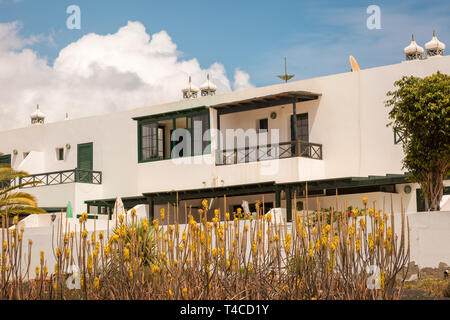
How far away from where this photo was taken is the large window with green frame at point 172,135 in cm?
2202

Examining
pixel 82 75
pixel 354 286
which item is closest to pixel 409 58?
pixel 82 75

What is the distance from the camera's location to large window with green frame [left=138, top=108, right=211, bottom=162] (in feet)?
72.2

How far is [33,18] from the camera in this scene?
1168 cm

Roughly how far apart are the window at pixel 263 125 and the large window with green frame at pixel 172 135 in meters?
1.74

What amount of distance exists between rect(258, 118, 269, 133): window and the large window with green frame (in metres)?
1.74

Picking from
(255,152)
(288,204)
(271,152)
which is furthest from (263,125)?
(288,204)

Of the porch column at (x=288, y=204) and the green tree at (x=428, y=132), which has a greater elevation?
the green tree at (x=428, y=132)

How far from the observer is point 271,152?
2070cm

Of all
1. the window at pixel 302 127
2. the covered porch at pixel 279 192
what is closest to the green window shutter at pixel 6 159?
the covered porch at pixel 279 192

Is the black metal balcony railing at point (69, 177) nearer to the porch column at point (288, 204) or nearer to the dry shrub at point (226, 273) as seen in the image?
the porch column at point (288, 204)

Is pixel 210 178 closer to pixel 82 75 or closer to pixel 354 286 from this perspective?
pixel 82 75

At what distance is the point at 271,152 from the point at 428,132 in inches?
299

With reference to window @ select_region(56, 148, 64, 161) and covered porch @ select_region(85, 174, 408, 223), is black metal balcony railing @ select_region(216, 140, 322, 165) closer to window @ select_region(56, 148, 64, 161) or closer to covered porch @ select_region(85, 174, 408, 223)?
covered porch @ select_region(85, 174, 408, 223)

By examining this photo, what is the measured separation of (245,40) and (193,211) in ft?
32.8
